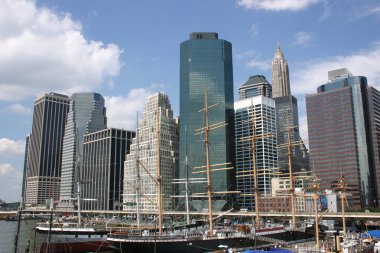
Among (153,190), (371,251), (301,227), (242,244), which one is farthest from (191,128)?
(371,251)

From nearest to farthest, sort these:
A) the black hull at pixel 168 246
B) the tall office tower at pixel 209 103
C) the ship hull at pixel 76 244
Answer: the black hull at pixel 168 246
the ship hull at pixel 76 244
the tall office tower at pixel 209 103

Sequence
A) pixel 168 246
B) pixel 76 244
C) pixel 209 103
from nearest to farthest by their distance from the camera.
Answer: pixel 168 246 < pixel 76 244 < pixel 209 103

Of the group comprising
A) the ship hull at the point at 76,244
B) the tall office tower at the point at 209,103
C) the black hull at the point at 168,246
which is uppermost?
the tall office tower at the point at 209,103

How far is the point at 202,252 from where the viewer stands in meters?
54.1

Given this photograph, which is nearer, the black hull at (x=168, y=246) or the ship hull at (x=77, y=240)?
the black hull at (x=168, y=246)

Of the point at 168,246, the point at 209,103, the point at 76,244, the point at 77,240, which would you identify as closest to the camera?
the point at 168,246

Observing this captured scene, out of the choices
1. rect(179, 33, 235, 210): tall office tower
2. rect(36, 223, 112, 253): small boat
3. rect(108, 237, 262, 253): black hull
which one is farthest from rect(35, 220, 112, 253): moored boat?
rect(179, 33, 235, 210): tall office tower

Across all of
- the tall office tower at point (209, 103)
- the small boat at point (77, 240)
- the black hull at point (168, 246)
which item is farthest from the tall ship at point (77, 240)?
the tall office tower at point (209, 103)

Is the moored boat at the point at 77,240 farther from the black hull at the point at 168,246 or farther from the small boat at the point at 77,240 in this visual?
the black hull at the point at 168,246

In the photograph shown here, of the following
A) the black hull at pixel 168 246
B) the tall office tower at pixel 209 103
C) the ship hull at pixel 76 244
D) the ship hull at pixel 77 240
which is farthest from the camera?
the tall office tower at pixel 209 103

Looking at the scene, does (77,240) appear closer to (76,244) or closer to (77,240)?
(77,240)

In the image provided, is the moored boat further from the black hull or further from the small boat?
the black hull

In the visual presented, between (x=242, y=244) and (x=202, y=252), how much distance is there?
8.42m

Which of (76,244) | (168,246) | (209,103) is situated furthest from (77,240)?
(209,103)
